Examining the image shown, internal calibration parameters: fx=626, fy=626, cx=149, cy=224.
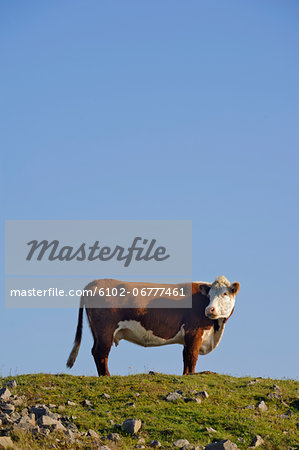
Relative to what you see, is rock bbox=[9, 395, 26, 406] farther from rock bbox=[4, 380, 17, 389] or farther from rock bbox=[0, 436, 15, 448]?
rock bbox=[0, 436, 15, 448]

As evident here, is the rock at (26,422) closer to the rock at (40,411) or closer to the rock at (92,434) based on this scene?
the rock at (40,411)

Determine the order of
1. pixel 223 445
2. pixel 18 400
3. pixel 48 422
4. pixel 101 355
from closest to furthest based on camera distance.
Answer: pixel 223 445 < pixel 48 422 < pixel 18 400 < pixel 101 355

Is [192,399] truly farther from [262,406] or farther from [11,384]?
[11,384]

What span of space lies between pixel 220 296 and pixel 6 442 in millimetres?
10202

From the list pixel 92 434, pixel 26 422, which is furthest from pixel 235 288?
pixel 26 422

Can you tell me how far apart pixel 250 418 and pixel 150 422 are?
246 centimetres

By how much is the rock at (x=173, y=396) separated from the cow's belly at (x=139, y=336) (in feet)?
15.2

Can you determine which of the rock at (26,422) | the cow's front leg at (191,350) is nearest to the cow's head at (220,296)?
the cow's front leg at (191,350)

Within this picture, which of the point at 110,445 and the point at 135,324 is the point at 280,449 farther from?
the point at 135,324

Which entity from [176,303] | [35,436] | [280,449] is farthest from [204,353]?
[35,436]

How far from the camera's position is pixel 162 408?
14.5m

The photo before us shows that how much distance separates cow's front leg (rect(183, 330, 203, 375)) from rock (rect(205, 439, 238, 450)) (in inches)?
291

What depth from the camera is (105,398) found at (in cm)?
1508

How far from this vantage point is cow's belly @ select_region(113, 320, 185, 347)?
19.8 metres
